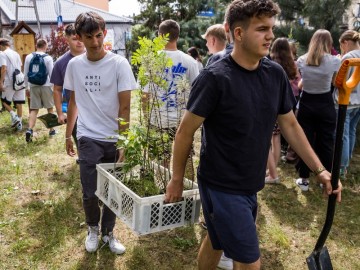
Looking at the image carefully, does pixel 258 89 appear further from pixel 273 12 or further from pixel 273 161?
pixel 273 161

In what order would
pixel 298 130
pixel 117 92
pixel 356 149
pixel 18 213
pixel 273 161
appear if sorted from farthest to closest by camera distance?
pixel 356 149
pixel 273 161
pixel 18 213
pixel 117 92
pixel 298 130

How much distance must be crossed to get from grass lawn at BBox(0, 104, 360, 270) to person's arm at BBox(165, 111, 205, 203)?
1.29m

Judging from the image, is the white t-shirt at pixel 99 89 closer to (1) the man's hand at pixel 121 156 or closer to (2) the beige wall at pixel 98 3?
(1) the man's hand at pixel 121 156

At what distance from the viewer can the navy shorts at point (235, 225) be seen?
223cm

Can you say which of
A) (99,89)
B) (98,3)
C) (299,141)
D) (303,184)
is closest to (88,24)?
(99,89)

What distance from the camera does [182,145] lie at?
230 cm

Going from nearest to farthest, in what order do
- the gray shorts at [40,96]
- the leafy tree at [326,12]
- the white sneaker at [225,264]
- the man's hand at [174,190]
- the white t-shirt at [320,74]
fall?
the man's hand at [174,190]
the white sneaker at [225,264]
the white t-shirt at [320,74]
the leafy tree at [326,12]
the gray shorts at [40,96]

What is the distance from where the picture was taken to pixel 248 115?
220 cm

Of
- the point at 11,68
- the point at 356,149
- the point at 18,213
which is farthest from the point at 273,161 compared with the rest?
the point at 11,68

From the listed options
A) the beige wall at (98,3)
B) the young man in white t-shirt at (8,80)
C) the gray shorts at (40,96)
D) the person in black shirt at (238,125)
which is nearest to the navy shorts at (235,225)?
the person in black shirt at (238,125)

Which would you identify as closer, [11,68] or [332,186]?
[332,186]

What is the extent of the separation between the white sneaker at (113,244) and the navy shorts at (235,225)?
147cm

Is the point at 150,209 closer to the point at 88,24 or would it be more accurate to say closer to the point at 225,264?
the point at 225,264

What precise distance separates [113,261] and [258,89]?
6.88ft
